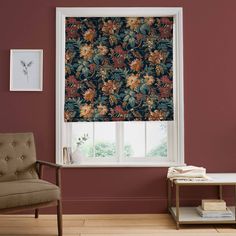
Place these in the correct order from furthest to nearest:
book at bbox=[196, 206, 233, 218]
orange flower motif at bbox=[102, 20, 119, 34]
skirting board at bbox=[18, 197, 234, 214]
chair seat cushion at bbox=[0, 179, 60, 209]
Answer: orange flower motif at bbox=[102, 20, 119, 34] → skirting board at bbox=[18, 197, 234, 214] → book at bbox=[196, 206, 233, 218] → chair seat cushion at bbox=[0, 179, 60, 209]

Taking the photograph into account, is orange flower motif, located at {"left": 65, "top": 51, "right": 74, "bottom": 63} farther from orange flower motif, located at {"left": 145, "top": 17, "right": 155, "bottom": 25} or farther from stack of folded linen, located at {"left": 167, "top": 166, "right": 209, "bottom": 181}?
stack of folded linen, located at {"left": 167, "top": 166, "right": 209, "bottom": 181}

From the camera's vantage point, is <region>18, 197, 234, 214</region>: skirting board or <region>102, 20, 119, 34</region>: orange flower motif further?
<region>102, 20, 119, 34</region>: orange flower motif

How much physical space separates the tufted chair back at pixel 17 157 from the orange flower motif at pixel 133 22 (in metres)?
1.59

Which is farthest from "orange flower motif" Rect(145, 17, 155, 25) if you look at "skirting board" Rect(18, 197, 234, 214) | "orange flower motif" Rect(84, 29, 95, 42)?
"skirting board" Rect(18, 197, 234, 214)

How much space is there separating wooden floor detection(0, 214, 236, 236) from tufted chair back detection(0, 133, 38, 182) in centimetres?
46

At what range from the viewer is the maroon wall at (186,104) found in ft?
13.2

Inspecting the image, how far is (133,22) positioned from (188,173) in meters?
1.70

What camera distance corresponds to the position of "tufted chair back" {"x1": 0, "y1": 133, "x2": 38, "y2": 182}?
3564 millimetres

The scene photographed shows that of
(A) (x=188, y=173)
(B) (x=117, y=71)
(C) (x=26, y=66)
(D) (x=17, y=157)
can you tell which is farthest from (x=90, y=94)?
(A) (x=188, y=173)

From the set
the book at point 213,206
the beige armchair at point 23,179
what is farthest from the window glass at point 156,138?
the beige armchair at point 23,179

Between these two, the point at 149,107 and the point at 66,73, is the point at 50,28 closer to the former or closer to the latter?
the point at 66,73

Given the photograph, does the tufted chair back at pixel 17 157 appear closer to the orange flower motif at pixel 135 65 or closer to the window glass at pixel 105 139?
the window glass at pixel 105 139

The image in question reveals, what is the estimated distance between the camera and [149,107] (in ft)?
13.4

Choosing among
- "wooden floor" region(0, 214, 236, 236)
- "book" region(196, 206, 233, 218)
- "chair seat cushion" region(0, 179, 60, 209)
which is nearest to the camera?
"chair seat cushion" region(0, 179, 60, 209)
